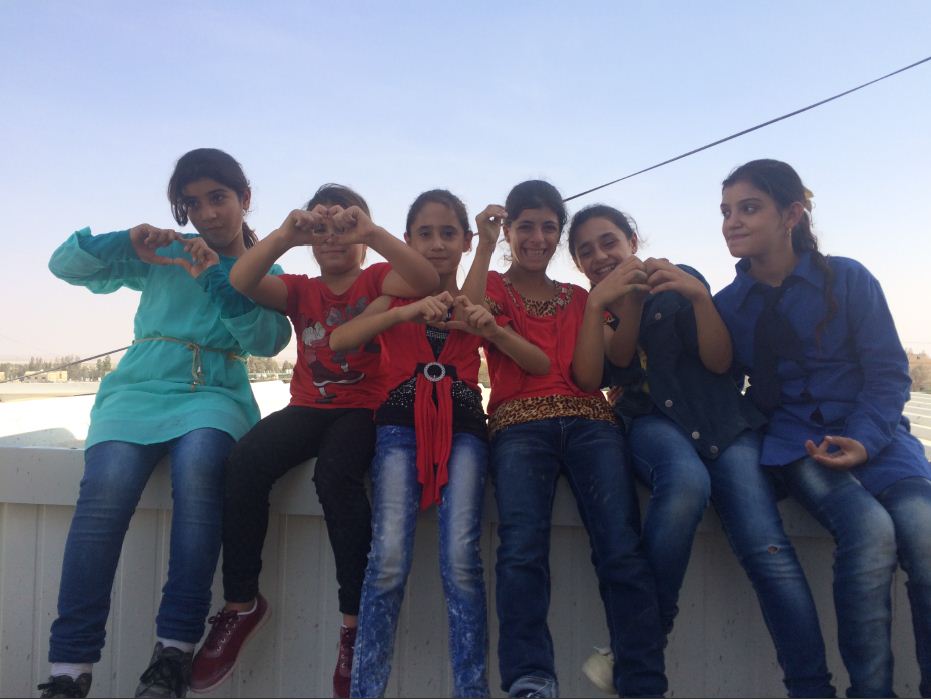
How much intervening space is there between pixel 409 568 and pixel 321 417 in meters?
0.46

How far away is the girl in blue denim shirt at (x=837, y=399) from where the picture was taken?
1.34m

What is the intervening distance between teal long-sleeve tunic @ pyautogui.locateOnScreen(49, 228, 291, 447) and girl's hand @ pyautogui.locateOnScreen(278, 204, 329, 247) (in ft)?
0.66

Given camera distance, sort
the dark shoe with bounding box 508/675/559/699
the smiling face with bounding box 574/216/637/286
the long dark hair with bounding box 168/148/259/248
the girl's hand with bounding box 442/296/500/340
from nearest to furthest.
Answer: the dark shoe with bounding box 508/675/559/699 < the girl's hand with bounding box 442/296/500/340 < the long dark hair with bounding box 168/148/259/248 < the smiling face with bounding box 574/216/637/286

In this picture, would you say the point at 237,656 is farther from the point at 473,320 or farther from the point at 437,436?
the point at 473,320

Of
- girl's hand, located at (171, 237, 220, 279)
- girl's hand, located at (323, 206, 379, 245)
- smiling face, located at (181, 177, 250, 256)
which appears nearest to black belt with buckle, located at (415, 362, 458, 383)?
girl's hand, located at (323, 206, 379, 245)

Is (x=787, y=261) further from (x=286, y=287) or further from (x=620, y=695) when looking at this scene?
(x=286, y=287)

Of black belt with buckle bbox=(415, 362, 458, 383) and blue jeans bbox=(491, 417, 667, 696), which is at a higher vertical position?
black belt with buckle bbox=(415, 362, 458, 383)

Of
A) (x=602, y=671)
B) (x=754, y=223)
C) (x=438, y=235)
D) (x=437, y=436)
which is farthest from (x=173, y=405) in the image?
(x=754, y=223)

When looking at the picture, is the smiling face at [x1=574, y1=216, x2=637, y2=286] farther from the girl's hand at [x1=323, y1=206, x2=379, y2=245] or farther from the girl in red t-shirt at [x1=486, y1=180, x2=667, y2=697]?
the girl's hand at [x1=323, y1=206, x2=379, y2=245]

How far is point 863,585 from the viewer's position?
1334 millimetres

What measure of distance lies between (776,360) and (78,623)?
5.41 feet

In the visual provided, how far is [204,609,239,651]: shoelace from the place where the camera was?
1470mm

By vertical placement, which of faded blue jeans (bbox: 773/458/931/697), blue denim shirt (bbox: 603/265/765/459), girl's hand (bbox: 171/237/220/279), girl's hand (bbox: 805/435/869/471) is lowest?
faded blue jeans (bbox: 773/458/931/697)

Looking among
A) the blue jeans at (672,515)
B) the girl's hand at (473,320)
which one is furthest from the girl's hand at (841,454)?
the girl's hand at (473,320)
